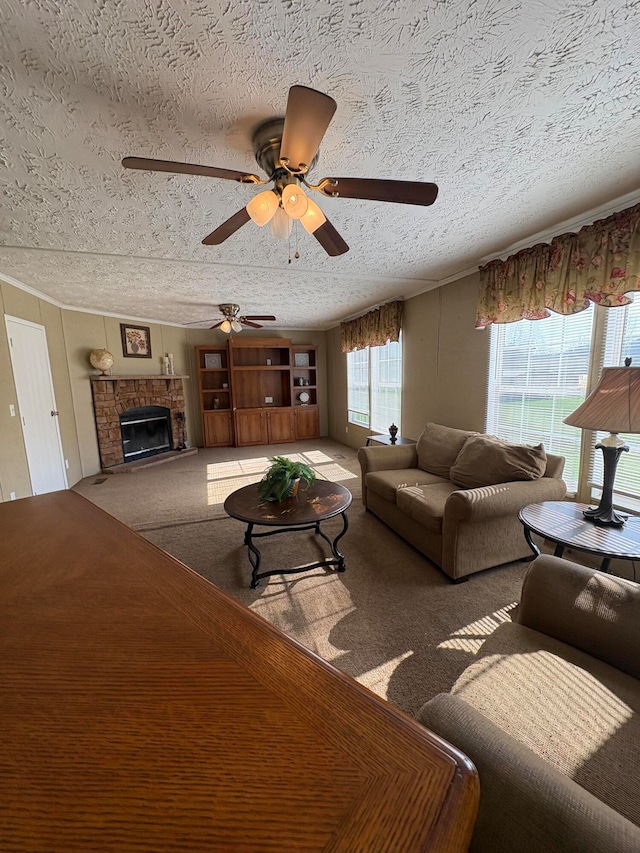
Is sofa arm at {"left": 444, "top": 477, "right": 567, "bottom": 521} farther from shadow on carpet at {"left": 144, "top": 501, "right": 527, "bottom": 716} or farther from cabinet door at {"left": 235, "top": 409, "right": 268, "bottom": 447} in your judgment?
cabinet door at {"left": 235, "top": 409, "right": 268, "bottom": 447}

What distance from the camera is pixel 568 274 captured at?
2260mm

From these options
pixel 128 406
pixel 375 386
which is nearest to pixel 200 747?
pixel 375 386

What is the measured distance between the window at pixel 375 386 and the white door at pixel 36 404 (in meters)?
4.11

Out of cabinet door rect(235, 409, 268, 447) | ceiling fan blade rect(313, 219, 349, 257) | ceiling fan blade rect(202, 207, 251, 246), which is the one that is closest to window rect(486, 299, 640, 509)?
ceiling fan blade rect(313, 219, 349, 257)

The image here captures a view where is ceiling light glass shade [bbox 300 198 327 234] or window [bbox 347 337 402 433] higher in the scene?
ceiling light glass shade [bbox 300 198 327 234]

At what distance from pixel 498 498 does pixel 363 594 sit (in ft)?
3.35

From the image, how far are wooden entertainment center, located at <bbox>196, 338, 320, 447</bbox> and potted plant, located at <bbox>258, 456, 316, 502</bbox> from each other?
13.5ft

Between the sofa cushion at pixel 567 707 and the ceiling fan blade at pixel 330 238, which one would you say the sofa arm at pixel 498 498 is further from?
the ceiling fan blade at pixel 330 238

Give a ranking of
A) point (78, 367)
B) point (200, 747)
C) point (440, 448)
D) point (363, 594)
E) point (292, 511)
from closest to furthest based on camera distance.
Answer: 1. point (200, 747)
2. point (363, 594)
3. point (292, 511)
4. point (440, 448)
5. point (78, 367)

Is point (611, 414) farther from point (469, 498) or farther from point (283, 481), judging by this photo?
point (283, 481)

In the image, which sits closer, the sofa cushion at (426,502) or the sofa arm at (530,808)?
the sofa arm at (530,808)

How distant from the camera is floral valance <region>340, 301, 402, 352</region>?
432cm

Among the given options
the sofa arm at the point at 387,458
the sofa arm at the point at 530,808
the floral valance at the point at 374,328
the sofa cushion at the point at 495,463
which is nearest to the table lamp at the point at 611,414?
the sofa cushion at the point at 495,463

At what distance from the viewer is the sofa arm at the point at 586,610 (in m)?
1.06
